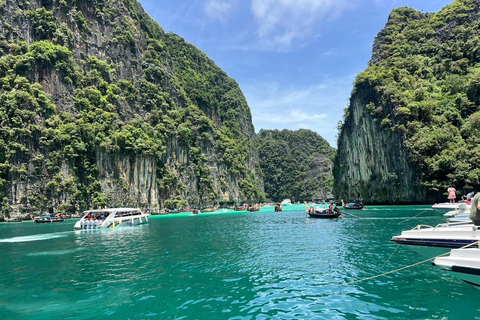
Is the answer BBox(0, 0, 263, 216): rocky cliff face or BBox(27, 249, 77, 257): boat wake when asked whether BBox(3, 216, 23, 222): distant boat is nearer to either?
BBox(0, 0, 263, 216): rocky cliff face

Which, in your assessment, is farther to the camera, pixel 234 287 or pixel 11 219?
pixel 11 219

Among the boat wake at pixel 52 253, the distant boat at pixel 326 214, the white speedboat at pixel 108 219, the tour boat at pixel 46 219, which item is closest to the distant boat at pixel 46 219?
the tour boat at pixel 46 219

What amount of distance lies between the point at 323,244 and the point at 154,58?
11896 cm

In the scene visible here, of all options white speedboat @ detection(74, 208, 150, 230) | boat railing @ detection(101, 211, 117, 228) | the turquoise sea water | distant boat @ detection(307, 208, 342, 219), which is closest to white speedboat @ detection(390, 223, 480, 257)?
the turquoise sea water

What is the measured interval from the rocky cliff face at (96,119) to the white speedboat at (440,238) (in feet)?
250

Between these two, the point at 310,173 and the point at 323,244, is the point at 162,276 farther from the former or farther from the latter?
the point at 310,173

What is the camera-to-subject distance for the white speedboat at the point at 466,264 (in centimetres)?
905

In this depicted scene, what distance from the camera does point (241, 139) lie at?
6540 inches

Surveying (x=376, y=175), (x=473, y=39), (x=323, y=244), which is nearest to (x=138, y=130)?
(x=376, y=175)

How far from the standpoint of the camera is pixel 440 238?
40.7 feet

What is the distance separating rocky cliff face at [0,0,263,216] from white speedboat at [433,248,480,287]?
78.6 meters

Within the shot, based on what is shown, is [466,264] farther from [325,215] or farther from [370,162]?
[370,162]

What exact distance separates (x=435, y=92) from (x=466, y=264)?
84.5 meters

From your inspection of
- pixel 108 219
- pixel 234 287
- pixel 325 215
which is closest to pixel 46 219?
pixel 108 219
